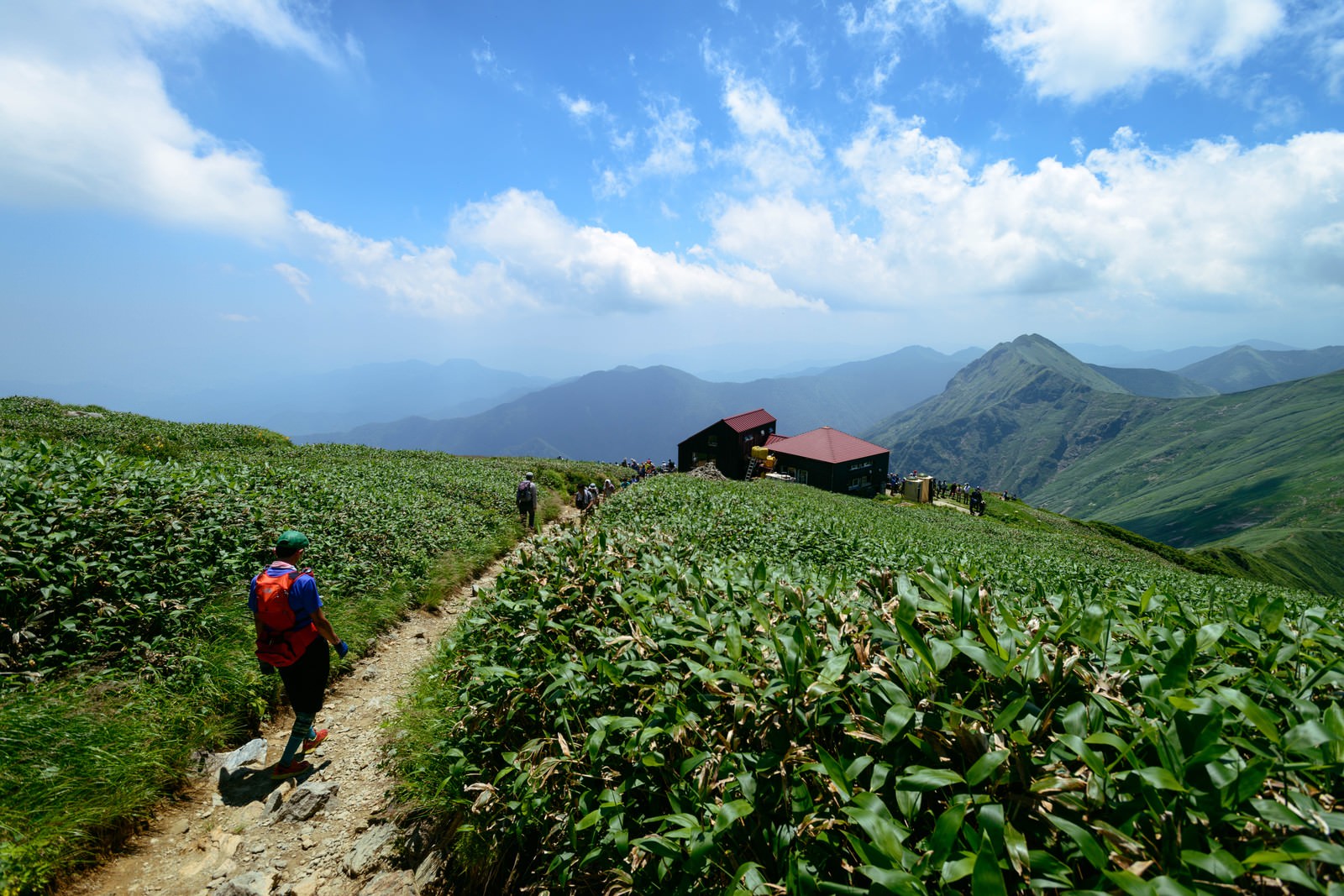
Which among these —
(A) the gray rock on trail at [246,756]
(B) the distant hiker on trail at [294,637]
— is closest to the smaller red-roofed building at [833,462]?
(B) the distant hiker on trail at [294,637]

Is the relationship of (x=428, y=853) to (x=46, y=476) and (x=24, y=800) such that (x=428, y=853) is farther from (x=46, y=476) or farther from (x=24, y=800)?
(x=46, y=476)

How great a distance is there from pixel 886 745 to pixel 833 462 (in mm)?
62061

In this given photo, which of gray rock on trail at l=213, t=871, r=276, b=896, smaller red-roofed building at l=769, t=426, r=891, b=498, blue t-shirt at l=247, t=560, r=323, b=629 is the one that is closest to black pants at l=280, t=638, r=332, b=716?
blue t-shirt at l=247, t=560, r=323, b=629

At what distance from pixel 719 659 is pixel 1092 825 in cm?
192

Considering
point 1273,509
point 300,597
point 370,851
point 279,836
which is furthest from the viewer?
point 1273,509

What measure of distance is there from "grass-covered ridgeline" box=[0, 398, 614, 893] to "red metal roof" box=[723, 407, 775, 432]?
5407 cm

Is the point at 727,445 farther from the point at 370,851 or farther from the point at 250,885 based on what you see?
the point at 250,885

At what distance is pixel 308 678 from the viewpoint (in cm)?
663

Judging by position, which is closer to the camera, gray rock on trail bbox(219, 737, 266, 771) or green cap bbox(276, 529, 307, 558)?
gray rock on trail bbox(219, 737, 266, 771)

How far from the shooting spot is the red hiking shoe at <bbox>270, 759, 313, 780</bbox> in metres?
6.08

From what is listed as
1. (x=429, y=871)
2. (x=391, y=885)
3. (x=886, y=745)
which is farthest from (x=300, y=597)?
(x=886, y=745)

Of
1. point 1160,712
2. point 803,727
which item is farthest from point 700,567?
point 1160,712

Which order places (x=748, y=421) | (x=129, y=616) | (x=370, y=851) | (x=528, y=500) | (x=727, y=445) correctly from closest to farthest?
(x=370, y=851) → (x=129, y=616) → (x=528, y=500) → (x=727, y=445) → (x=748, y=421)

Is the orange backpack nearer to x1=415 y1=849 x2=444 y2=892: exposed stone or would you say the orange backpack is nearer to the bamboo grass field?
the bamboo grass field
